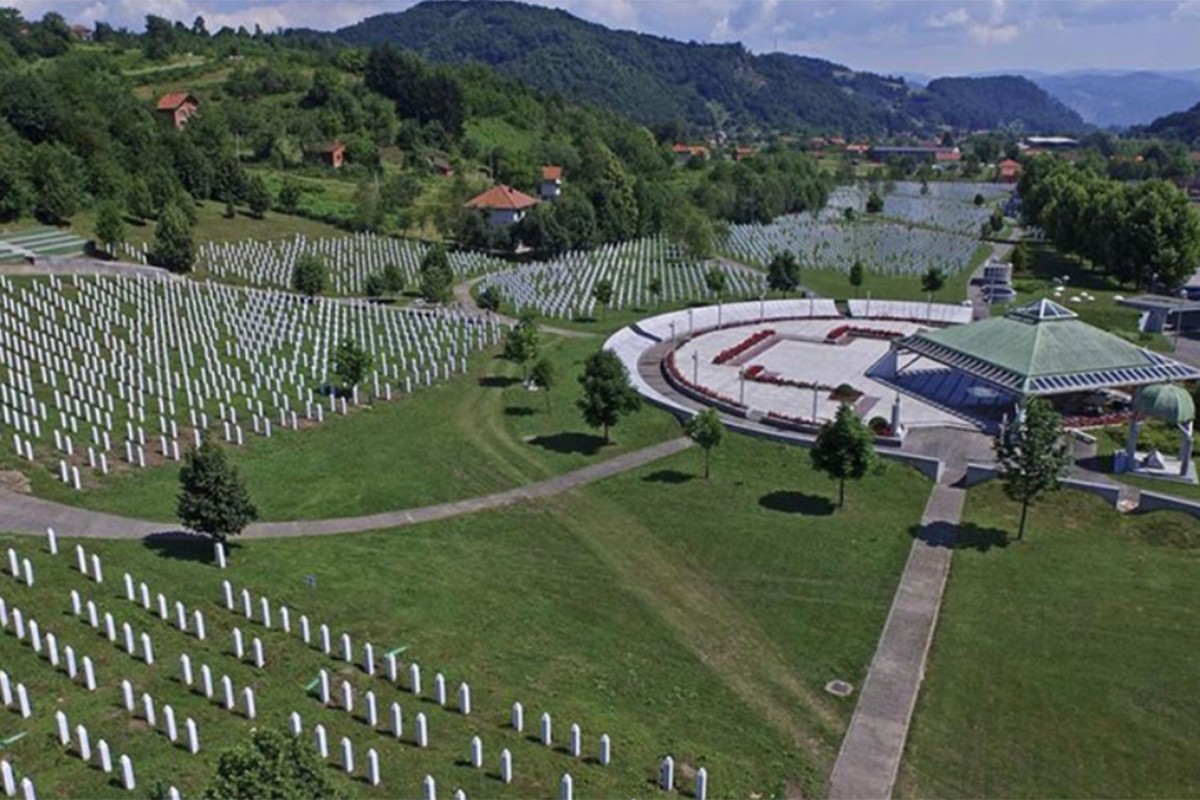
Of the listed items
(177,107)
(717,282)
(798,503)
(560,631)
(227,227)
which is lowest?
(560,631)

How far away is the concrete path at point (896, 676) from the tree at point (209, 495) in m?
18.0

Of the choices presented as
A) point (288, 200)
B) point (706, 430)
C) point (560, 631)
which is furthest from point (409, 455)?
point (288, 200)

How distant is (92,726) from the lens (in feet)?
62.2

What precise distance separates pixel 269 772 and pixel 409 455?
25944 mm

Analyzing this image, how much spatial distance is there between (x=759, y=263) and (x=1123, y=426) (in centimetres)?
5221

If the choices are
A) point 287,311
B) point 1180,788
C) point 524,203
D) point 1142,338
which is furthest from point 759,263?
point 1180,788

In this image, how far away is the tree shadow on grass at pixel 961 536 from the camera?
103 ft

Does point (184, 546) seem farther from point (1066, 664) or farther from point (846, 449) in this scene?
point (1066, 664)

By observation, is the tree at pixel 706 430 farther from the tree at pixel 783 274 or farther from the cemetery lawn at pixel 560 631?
the tree at pixel 783 274

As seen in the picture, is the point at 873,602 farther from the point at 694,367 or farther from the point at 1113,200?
the point at 1113,200

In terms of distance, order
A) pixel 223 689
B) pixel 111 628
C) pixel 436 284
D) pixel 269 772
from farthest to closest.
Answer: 1. pixel 436 284
2. pixel 111 628
3. pixel 223 689
4. pixel 269 772

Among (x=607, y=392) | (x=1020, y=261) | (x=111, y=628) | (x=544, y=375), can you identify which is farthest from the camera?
(x=1020, y=261)

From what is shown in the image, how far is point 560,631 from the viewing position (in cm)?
2509

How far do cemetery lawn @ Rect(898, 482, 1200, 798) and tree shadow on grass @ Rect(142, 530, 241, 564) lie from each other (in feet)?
65.3
